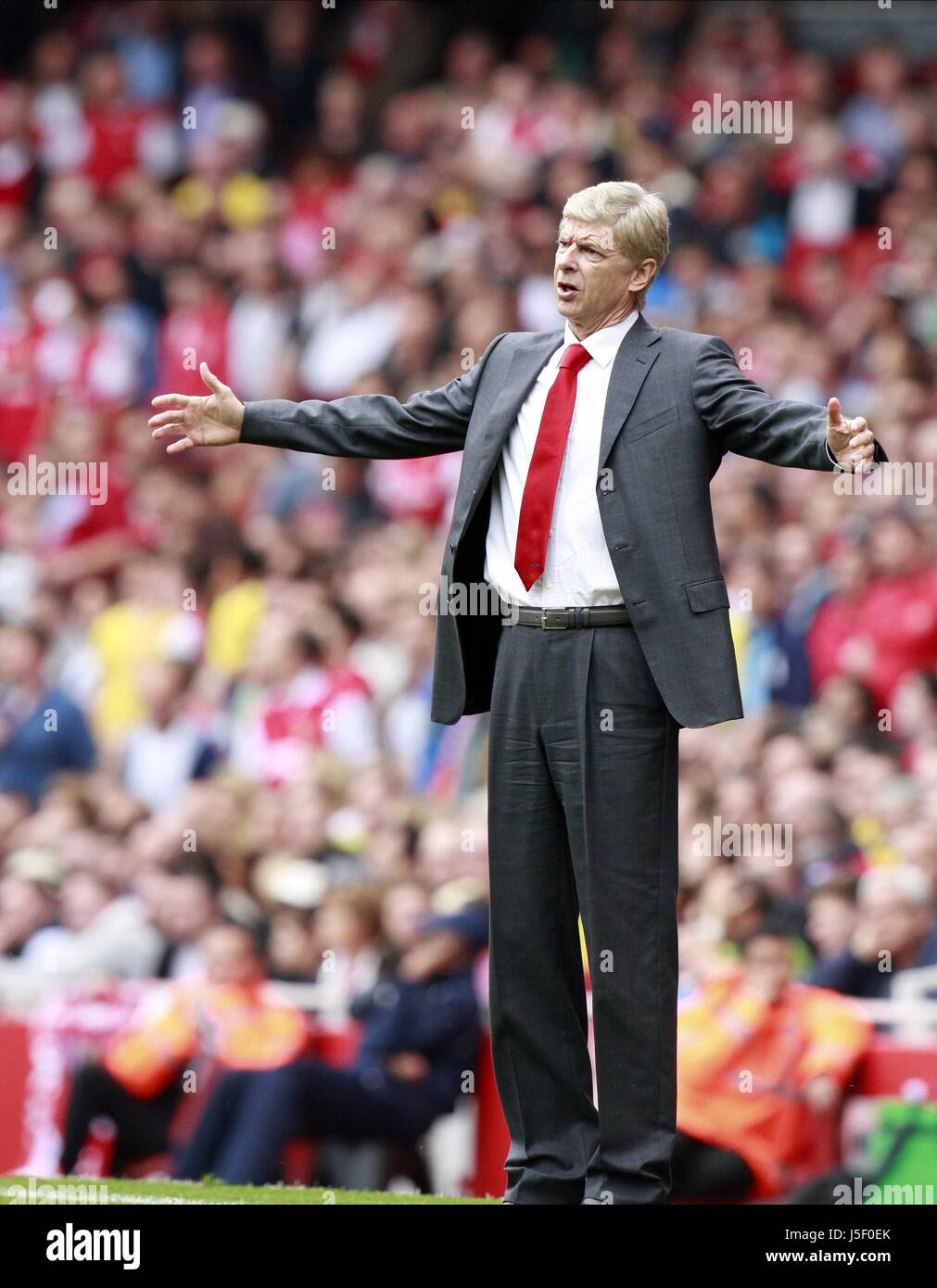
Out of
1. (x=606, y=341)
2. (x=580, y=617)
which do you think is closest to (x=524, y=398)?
(x=606, y=341)

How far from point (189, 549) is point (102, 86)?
3.39 meters

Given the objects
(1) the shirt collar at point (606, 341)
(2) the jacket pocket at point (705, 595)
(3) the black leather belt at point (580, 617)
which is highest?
(1) the shirt collar at point (606, 341)

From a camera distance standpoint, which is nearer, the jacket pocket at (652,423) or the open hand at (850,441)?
the open hand at (850,441)

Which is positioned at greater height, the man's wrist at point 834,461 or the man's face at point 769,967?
the man's wrist at point 834,461

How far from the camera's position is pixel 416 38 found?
1099cm

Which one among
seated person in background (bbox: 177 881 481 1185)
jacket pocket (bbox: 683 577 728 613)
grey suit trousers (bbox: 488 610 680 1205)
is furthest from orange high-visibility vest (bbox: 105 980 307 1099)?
jacket pocket (bbox: 683 577 728 613)

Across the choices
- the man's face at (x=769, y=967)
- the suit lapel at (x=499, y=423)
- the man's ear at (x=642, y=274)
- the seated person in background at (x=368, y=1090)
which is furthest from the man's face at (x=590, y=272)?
the seated person in background at (x=368, y=1090)

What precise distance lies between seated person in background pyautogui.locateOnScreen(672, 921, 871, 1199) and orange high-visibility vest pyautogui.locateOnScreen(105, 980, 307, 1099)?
111 cm

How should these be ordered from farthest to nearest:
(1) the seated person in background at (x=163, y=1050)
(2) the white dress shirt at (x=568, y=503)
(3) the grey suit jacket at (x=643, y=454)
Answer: (1) the seated person in background at (x=163, y=1050) < (2) the white dress shirt at (x=568, y=503) < (3) the grey suit jacket at (x=643, y=454)

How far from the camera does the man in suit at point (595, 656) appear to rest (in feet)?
11.8

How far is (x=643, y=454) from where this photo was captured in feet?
12.0

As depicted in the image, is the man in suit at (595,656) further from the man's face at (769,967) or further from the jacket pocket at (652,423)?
the man's face at (769,967)

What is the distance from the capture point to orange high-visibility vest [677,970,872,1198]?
17.3 feet
